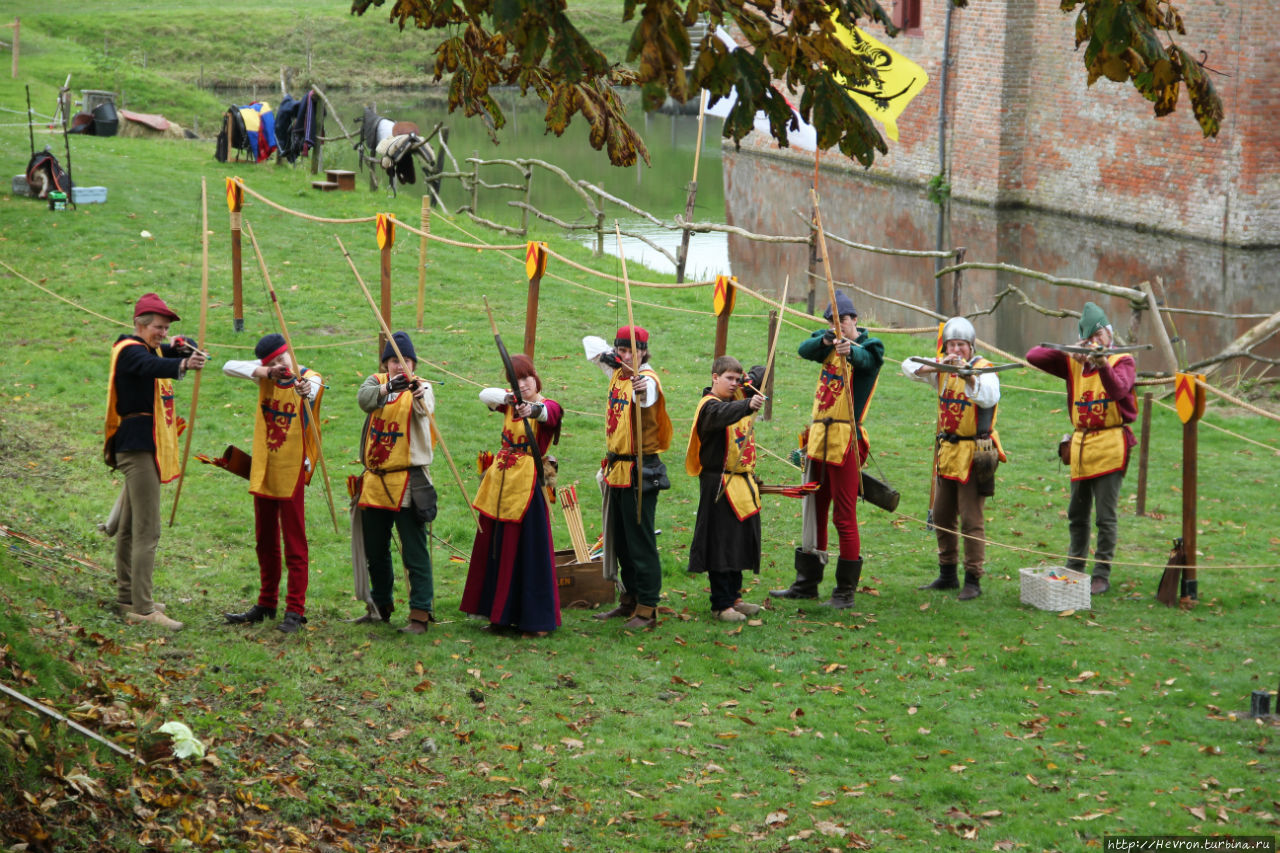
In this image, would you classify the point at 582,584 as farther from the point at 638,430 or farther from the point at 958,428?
the point at 958,428

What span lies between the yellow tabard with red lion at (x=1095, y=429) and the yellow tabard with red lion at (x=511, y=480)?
3.26 metres

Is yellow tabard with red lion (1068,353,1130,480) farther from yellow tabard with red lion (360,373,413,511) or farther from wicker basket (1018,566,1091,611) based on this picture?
yellow tabard with red lion (360,373,413,511)

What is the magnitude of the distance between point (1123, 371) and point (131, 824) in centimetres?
573

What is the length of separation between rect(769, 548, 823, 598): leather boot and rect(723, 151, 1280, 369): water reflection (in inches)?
315

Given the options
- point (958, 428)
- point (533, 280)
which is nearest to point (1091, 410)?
point (958, 428)

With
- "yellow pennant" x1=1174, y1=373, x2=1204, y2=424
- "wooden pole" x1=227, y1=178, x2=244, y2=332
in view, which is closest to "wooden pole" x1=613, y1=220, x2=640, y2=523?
"yellow pennant" x1=1174, y1=373, x2=1204, y2=424

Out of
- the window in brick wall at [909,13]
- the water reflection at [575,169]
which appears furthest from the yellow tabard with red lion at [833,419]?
the window in brick wall at [909,13]

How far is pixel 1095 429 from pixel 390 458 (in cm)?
406

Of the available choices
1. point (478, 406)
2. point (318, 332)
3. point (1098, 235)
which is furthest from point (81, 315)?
point (1098, 235)

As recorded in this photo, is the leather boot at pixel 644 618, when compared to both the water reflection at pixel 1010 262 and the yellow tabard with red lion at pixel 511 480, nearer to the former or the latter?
the yellow tabard with red lion at pixel 511 480

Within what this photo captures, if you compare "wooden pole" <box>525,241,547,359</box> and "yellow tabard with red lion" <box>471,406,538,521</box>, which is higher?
"wooden pole" <box>525,241,547,359</box>

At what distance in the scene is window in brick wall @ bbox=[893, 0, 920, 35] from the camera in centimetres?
2756

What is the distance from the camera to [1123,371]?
24.3ft

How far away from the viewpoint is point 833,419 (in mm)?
7207
